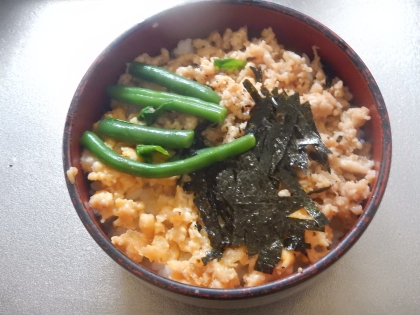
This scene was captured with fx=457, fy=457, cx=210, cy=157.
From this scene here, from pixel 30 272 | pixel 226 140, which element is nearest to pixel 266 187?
pixel 226 140

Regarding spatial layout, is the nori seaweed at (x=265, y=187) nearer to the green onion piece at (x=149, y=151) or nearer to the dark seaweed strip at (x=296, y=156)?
the dark seaweed strip at (x=296, y=156)

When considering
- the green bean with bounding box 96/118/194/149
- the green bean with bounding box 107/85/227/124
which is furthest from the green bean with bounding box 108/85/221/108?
the green bean with bounding box 96/118/194/149

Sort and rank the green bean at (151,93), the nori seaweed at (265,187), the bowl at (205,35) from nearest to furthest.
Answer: the bowl at (205,35) < the nori seaweed at (265,187) < the green bean at (151,93)

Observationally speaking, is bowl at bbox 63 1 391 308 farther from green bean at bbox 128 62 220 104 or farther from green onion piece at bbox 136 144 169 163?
green onion piece at bbox 136 144 169 163

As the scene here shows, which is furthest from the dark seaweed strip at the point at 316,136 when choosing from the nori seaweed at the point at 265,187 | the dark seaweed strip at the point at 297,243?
the dark seaweed strip at the point at 297,243

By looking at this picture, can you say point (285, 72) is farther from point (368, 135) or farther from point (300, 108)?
point (368, 135)
